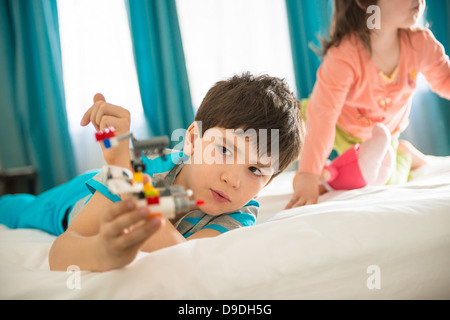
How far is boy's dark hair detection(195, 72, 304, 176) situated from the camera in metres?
0.79

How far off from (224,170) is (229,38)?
6.62 ft

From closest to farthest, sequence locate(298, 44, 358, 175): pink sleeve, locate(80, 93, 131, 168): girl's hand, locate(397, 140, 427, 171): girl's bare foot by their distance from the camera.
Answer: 1. locate(80, 93, 131, 168): girl's hand
2. locate(298, 44, 358, 175): pink sleeve
3. locate(397, 140, 427, 171): girl's bare foot

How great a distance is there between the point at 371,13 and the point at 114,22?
1780 millimetres

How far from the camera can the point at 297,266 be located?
1.82 feet

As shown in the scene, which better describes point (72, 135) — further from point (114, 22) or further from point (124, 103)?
point (114, 22)

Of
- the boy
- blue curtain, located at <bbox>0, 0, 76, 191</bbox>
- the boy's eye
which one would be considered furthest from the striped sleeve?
blue curtain, located at <bbox>0, 0, 76, 191</bbox>

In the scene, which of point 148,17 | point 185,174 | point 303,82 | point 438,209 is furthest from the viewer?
point 303,82

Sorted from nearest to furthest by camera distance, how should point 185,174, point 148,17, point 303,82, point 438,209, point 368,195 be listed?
1. point 438,209
2. point 185,174
3. point 368,195
4. point 148,17
5. point 303,82

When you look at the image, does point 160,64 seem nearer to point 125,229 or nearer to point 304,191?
point 304,191

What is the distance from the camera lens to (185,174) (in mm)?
854

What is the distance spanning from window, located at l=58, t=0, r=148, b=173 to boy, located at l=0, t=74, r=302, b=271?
68.3 inches

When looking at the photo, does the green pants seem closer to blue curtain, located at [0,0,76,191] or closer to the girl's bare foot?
the girl's bare foot
